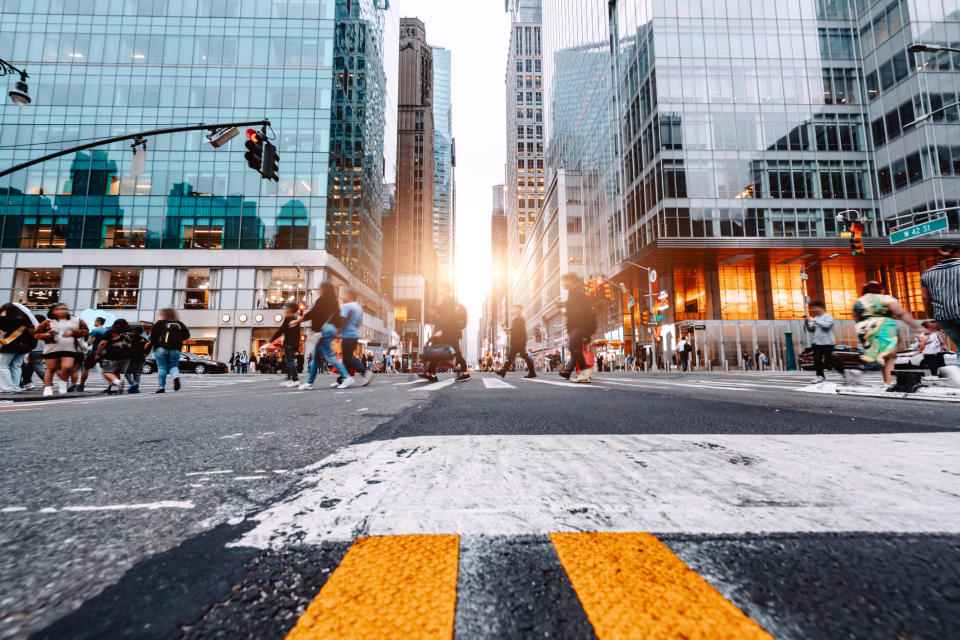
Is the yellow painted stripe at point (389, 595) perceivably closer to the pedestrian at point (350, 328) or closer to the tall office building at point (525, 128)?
the pedestrian at point (350, 328)

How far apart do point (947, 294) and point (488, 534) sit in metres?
7.01

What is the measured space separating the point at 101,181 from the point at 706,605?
4830cm

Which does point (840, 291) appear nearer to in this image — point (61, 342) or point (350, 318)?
point (350, 318)

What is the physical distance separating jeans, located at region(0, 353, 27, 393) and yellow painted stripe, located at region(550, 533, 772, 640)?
31.3 feet

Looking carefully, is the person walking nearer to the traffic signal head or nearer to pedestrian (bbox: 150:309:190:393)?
pedestrian (bbox: 150:309:190:393)

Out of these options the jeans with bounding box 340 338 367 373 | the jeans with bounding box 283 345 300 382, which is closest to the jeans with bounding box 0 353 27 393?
the jeans with bounding box 283 345 300 382

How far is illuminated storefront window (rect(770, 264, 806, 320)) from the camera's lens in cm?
3212

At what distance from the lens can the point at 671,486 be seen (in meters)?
1.20

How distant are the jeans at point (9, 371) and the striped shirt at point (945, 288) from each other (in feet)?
42.1

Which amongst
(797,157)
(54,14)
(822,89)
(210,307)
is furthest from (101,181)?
(822,89)

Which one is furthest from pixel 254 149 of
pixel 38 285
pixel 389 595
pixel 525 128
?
pixel 525 128

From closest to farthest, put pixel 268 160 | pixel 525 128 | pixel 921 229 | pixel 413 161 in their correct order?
pixel 268 160 → pixel 921 229 → pixel 525 128 → pixel 413 161

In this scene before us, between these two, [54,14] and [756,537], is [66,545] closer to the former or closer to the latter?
[756,537]

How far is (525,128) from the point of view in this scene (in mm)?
94250
